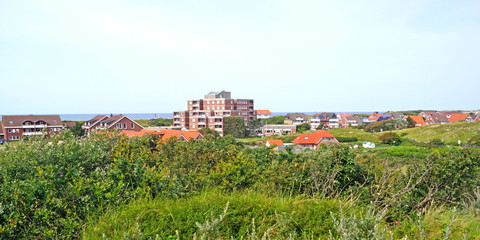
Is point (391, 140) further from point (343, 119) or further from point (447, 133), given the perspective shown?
point (343, 119)

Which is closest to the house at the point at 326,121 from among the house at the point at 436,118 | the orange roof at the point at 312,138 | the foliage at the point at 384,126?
the foliage at the point at 384,126

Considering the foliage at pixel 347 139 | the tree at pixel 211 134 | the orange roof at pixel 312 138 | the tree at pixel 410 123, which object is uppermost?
the tree at pixel 211 134

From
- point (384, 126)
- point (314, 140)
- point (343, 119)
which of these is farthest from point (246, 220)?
point (343, 119)

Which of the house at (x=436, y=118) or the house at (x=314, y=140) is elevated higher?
the house at (x=436, y=118)

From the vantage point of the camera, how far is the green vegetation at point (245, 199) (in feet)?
15.0

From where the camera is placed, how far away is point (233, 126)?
233 feet

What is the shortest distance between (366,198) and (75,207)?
16.7 ft

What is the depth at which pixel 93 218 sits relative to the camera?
192 inches

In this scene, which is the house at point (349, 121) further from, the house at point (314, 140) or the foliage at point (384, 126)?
the house at point (314, 140)

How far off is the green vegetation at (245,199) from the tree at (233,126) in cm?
6216

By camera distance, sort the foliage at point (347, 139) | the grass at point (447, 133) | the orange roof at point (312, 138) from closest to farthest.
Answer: the orange roof at point (312, 138), the grass at point (447, 133), the foliage at point (347, 139)

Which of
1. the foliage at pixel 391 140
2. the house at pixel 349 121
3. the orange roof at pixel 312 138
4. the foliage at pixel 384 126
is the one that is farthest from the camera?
the house at pixel 349 121

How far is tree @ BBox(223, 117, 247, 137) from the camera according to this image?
70875 millimetres

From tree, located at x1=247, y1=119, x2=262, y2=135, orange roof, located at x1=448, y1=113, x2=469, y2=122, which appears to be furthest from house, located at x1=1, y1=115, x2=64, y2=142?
orange roof, located at x1=448, y1=113, x2=469, y2=122
